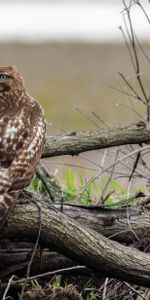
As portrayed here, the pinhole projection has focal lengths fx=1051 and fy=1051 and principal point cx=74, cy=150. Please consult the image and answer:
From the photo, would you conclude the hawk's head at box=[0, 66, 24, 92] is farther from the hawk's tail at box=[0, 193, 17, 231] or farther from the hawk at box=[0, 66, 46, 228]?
the hawk's tail at box=[0, 193, 17, 231]

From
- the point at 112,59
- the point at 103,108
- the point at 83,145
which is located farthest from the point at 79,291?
the point at 112,59

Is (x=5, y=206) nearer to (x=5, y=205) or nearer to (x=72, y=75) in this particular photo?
(x=5, y=205)

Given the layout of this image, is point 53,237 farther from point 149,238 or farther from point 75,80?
point 75,80

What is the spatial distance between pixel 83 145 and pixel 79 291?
993 mm

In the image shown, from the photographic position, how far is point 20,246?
7023 mm

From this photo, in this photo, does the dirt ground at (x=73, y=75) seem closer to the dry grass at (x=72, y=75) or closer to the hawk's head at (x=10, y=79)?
the dry grass at (x=72, y=75)

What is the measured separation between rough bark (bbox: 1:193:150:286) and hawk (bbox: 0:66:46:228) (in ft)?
0.87

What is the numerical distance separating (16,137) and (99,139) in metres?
0.87

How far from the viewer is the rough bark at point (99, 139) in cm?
709

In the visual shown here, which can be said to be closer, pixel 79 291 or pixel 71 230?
pixel 71 230

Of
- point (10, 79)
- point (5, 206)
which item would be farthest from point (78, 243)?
point (10, 79)

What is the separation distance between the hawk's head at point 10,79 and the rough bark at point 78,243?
0.90 metres

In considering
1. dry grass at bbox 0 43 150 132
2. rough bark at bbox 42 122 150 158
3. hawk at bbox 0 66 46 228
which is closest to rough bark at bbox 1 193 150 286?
hawk at bbox 0 66 46 228

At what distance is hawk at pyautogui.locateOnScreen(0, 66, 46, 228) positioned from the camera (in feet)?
20.2
